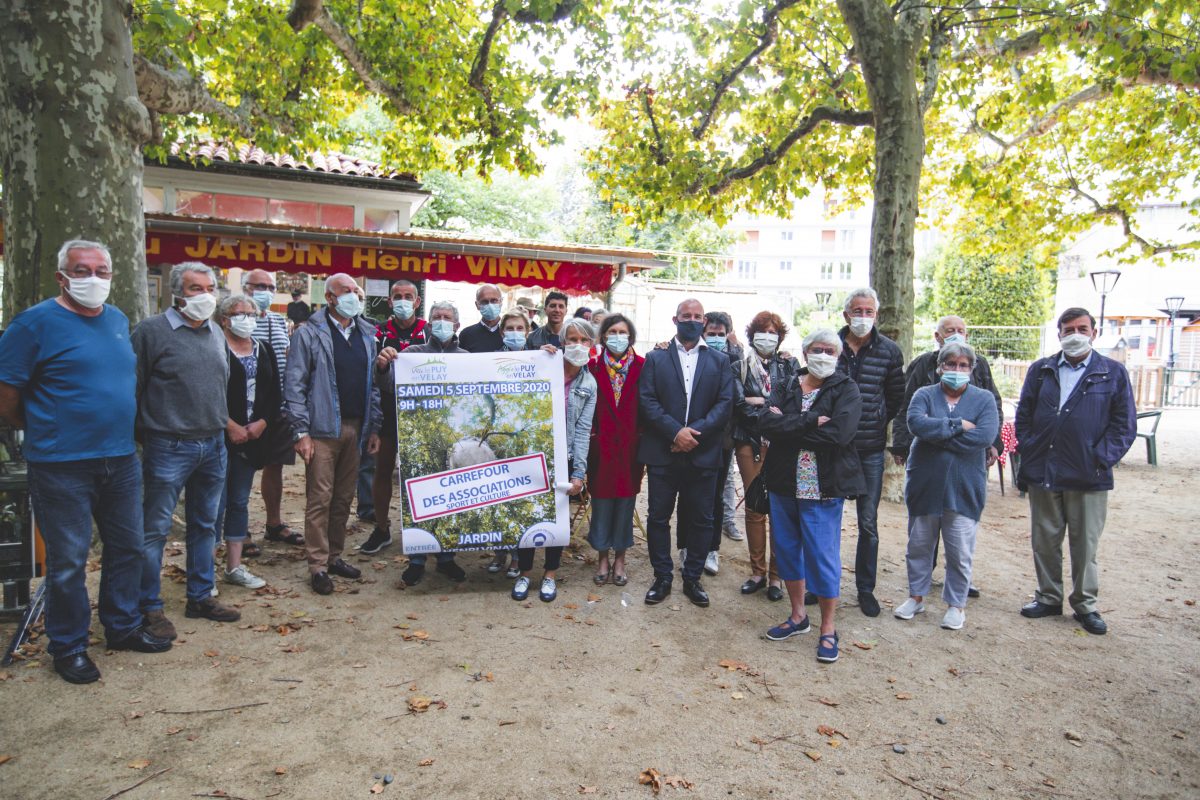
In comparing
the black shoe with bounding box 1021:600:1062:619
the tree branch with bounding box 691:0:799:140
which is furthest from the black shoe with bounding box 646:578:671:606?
the tree branch with bounding box 691:0:799:140

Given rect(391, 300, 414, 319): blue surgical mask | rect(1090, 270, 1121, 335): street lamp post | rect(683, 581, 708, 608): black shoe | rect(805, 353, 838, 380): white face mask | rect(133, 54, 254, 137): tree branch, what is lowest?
rect(683, 581, 708, 608): black shoe

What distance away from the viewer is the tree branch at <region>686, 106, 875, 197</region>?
10078 millimetres

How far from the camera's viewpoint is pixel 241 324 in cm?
496

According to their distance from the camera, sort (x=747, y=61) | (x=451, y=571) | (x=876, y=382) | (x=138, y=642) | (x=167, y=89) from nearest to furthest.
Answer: (x=138, y=642), (x=876, y=382), (x=451, y=571), (x=167, y=89), (x=747, y=61)

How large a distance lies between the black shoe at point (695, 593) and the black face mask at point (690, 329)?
1.75 metres

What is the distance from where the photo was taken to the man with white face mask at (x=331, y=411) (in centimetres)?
496

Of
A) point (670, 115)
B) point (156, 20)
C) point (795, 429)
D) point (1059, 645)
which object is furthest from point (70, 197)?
point (670, 115)

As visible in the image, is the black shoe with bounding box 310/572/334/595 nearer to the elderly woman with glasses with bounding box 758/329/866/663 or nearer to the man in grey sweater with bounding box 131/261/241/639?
the man in grey sweater with bounding box 131/261/241/639

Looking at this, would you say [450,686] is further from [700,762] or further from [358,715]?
[700,762]

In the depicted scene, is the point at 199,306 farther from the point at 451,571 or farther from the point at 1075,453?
the point at 1075,453

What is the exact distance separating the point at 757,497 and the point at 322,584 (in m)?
3.14

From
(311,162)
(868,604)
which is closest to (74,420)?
(868,604)

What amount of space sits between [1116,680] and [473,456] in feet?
13.6

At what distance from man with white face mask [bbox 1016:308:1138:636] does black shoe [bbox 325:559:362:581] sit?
4838mm
